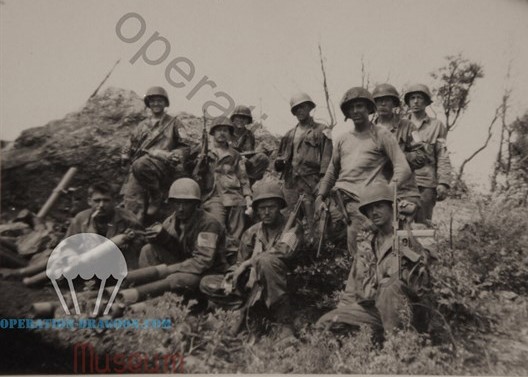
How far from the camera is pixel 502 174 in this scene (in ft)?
29.2

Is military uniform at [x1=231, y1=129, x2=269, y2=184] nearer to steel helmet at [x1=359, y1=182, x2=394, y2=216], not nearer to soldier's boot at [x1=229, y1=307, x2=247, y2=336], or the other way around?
steel helmet at [x1=359, y1=182, x2=394, y2=216]

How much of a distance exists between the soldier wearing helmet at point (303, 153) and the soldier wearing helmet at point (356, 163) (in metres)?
0.40

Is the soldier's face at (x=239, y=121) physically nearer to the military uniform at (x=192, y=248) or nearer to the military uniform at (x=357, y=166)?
the military uniform at (x=357, y=166)

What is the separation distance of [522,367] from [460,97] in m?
4.31

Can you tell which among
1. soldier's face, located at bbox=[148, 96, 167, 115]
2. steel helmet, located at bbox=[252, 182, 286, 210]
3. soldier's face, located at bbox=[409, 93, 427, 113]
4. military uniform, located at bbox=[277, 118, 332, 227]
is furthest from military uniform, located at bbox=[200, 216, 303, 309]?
soldier's face, located at bbox=[409, 93, 427, 113]

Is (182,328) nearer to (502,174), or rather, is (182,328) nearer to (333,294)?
(333,294)

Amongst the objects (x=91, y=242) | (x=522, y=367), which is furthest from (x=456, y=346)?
(x=91, y=242)

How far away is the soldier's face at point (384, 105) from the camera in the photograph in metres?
6.78

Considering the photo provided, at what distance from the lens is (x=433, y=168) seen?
6.80 metres

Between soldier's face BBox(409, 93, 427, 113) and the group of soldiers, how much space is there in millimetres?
14

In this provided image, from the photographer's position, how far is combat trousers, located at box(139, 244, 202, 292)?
222 inches

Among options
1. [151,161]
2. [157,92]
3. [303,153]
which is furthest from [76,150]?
[303,153]

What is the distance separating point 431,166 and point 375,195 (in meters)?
1.61

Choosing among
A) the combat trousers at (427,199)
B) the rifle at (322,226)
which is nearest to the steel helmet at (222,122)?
the rifle at (322,226)
